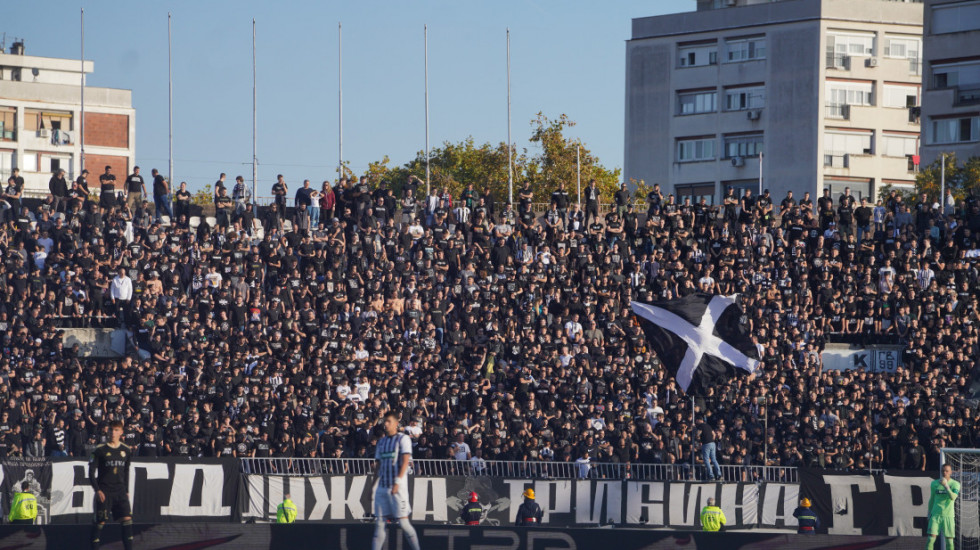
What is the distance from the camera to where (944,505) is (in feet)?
70.9

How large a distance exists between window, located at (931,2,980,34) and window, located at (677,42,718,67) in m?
13.9

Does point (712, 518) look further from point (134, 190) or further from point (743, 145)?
point (743, 145)

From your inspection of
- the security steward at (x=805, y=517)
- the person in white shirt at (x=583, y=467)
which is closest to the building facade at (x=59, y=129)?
the person in white shirt at (x=583, y=467)

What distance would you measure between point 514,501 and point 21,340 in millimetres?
12651

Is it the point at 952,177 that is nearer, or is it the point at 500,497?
the point at 500,497

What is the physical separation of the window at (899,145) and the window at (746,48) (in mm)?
8958

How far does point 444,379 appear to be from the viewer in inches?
1276

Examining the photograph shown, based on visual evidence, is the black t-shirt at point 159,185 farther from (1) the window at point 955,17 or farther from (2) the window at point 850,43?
(2) the window at point 850,43

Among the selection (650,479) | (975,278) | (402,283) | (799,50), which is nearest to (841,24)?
(799,50)

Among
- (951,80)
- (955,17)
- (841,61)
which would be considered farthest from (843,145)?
(955,17)

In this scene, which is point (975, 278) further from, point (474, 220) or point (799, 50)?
point (799, 50)

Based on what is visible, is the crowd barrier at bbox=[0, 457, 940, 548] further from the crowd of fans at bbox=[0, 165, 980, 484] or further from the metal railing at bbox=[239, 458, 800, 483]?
the crowd of fans at bbox=[0, 165, 980, 484]

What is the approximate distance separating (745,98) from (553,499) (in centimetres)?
5849

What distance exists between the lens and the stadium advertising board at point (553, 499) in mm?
27281
